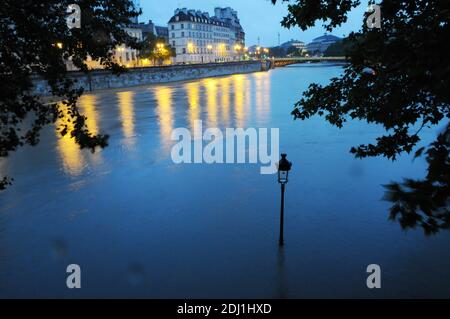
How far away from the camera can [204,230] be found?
1279cm

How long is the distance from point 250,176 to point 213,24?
138381mm

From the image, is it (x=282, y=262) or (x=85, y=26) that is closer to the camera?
(x=85, y=26)

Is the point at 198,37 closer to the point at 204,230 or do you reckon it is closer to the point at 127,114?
the point at 127,114

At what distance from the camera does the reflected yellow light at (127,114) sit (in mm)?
29823

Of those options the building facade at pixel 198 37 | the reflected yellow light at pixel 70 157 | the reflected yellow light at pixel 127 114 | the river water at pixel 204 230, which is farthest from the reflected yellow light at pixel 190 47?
the river water at pixel 204 230

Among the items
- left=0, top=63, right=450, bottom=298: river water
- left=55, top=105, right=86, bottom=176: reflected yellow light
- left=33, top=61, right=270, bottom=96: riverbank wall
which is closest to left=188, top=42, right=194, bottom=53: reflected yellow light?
left=33, top=61, right=270, bottom=96: riverbank wall

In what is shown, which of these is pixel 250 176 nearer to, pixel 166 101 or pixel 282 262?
pixel 282 262

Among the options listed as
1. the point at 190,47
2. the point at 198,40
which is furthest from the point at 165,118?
the point at 198,40

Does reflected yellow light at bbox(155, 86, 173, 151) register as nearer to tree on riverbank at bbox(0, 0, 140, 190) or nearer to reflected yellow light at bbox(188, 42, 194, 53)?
tree on riverbank at bbox(0, 0, 140, 190)

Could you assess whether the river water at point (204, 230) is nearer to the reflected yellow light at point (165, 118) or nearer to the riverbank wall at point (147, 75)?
the reflected yellow light at point (165, 118)

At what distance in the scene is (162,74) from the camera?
8269 cm

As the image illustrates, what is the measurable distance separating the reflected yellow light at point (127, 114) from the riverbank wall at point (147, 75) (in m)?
3.34

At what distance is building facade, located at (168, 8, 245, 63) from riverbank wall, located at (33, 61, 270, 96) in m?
21.7

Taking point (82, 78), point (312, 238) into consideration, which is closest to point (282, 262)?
point (312, 238)
